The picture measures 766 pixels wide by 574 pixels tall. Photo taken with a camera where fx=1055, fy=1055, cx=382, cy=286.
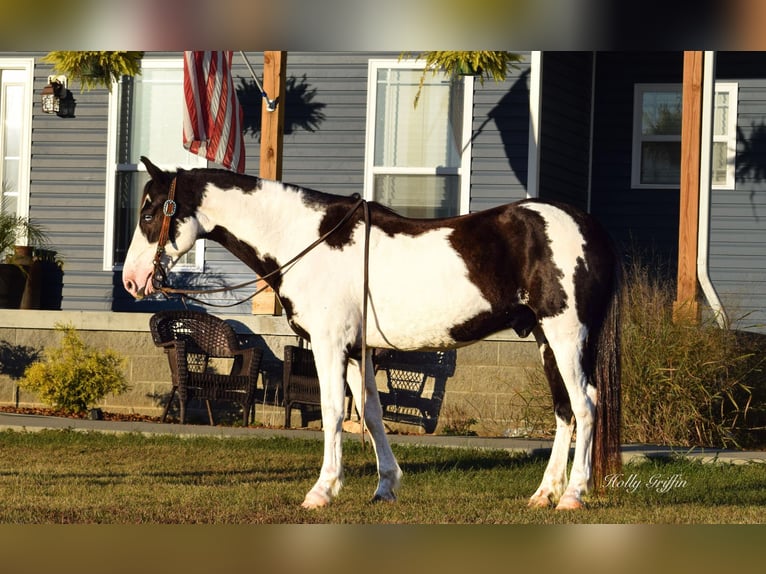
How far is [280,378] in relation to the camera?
442 inches

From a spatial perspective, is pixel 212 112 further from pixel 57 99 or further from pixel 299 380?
pixel 299 380

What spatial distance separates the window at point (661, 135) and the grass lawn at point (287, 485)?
6.45 meters

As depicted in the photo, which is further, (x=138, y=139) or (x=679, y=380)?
(x=138, y=139)

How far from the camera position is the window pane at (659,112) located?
1395cm

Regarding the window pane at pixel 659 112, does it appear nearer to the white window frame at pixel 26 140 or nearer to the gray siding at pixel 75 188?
the gray siding at pixel 75 188

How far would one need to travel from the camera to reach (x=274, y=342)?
442 inches

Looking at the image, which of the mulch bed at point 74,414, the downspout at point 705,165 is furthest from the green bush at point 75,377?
the downspout at point 705,165

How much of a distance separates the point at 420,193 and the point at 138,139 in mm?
3633

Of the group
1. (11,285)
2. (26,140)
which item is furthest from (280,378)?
(26,140)

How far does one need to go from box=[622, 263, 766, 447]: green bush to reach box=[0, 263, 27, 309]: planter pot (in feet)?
23.8

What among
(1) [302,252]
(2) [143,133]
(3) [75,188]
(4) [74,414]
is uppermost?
(2) [143,133]
